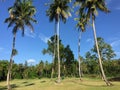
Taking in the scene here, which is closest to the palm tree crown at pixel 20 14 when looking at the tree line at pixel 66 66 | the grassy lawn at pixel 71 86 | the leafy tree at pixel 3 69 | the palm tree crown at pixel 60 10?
the palm tree crown at pixel 60 10

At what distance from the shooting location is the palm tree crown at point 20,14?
44.9 metres

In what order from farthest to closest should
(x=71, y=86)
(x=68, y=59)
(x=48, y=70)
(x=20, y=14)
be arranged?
(x=48, y=70), (x=68, y=59), (x=20, y=14), (x=71, y=86)

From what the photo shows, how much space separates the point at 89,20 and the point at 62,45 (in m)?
45.2

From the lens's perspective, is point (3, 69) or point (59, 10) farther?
point (3, 69)

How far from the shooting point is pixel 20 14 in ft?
149

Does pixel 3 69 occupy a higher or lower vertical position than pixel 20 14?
lower

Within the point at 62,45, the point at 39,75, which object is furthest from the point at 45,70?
the point at 62,45

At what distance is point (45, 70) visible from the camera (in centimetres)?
9900

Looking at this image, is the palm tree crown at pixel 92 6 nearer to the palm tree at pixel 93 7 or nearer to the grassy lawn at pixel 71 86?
the palm tree at pixel 93 7

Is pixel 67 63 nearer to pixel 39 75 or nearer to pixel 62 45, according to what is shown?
pixel 62 45

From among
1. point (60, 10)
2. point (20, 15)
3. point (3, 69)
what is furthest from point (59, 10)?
point (3, 69)

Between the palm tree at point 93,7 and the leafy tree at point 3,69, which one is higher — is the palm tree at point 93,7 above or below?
above

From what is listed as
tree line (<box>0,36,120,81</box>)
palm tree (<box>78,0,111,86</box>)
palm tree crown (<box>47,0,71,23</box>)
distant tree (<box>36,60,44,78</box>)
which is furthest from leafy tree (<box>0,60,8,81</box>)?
palm tree (<box>78,0,111,86</box>)

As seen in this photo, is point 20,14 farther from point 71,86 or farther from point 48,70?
point 48,70
